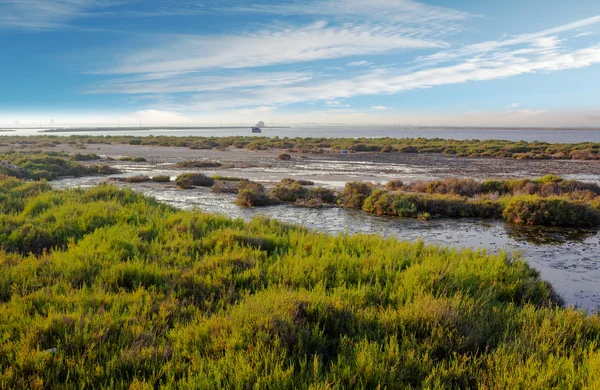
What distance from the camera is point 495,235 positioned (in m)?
12.9

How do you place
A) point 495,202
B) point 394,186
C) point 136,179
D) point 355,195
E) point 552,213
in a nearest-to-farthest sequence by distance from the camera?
point 552,213, point 495,202, point 355,195, point 394,186, point 136,179

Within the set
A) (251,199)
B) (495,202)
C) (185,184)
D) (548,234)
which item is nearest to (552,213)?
(548,234)

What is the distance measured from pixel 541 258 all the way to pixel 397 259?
4.72 meters

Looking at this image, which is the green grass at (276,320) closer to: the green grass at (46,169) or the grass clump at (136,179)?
the grass clump at (136,179)

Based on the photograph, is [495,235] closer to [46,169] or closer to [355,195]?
[355,195]

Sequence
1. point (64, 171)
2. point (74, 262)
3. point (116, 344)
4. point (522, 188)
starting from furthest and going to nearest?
point (64, 171)
point (522, 188)
point (74, 262)
point (116, 344)

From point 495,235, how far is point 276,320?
33.0 ft

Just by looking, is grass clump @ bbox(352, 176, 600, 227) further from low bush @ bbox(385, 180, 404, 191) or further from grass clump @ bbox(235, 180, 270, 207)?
grass clump @ bbox(235, 180, 270, 207)

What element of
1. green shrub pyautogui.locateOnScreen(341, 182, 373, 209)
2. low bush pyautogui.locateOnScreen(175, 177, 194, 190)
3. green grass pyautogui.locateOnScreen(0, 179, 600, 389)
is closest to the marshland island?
→ green grass pyautogui.locateOnScreen(0, 179, 600, 389)

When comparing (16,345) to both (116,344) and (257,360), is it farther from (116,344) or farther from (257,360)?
(257,360)

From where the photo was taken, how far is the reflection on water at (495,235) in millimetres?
8906

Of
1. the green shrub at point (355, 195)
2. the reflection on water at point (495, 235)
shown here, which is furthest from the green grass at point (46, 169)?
the green shrub at point (355, 195)

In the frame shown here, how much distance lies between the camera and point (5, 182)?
1658 centimetres

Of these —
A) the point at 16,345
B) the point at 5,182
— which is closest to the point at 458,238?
the point at 16,345
